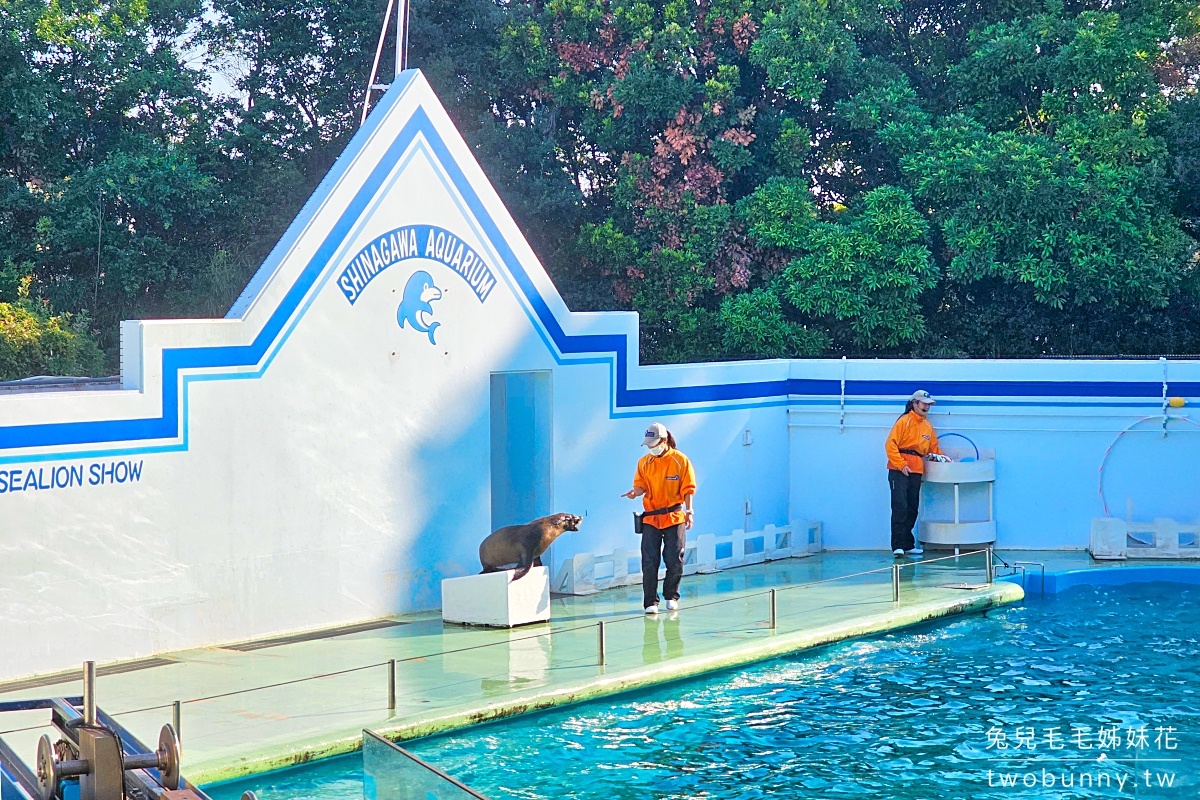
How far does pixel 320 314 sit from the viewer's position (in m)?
11.6

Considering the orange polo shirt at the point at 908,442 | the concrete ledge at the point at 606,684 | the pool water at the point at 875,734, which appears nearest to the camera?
the concrete ledge at the point at 606,684

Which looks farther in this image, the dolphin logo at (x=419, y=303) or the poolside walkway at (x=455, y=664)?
the dolphin logo at (x=419, y=303)

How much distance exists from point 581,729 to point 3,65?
16.8 m

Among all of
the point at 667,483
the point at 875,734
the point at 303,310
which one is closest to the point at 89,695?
the point at 875,734

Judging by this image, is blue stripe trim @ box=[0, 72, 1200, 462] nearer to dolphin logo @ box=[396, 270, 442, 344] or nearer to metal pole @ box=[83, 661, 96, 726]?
dolphin logo @ box=[396, 270, 442, 344]

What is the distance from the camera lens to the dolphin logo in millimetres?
12289

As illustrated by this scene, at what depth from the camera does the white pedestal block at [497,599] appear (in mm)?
11727

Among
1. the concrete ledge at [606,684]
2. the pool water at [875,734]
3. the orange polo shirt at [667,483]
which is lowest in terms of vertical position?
the pool water at [875,734]

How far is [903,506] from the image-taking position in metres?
15.4

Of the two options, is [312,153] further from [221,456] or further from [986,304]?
[221,456]

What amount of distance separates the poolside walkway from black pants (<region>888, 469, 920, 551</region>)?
125 centimetres

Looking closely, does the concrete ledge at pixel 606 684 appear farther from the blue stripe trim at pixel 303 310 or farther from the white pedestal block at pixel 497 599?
the blue stripe trim at pixel 303 310

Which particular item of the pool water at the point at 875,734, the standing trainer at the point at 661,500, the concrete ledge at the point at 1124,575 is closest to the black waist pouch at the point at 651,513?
the standing trainer at the point at 661,500

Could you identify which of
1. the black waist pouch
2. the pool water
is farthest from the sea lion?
the pool water
